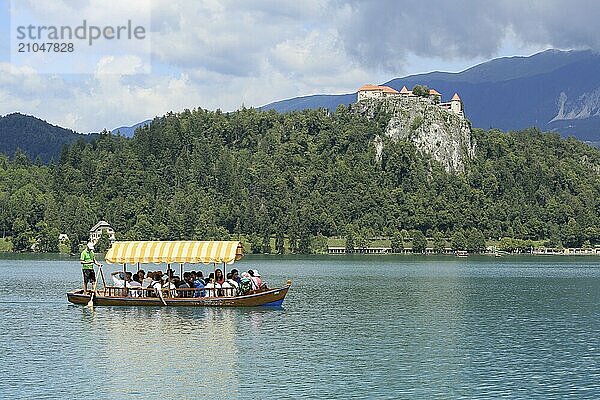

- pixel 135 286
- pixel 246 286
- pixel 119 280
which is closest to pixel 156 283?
pixel 135 286

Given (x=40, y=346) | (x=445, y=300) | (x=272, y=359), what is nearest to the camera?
(x=272, y=359)

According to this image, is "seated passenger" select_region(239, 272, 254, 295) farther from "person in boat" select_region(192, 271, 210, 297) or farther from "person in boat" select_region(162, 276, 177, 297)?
"person in boat" select_region(162, 276, 177, 297)

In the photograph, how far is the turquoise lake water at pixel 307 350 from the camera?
45469 mm

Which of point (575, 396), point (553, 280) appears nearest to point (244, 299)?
point (575, 396)

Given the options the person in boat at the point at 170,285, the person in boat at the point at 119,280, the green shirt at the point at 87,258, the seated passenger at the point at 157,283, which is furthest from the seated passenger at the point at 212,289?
the green shirt at the point at 87,258

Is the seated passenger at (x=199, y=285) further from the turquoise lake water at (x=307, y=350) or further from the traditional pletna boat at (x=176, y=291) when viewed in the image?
the turquoise lake water at (x=307, y=350)

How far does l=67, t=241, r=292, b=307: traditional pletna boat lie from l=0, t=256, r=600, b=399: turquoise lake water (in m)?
1.04

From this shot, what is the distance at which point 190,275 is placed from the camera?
8062 cm

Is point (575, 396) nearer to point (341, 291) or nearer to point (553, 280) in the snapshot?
point (341, 291)

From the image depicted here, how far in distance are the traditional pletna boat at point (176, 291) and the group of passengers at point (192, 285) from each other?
8cm

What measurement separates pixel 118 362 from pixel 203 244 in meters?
28.8

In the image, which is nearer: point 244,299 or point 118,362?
point 118,362

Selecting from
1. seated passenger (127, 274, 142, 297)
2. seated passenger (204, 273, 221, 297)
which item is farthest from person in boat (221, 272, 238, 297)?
seated passenger (127, 274, 142, 297)

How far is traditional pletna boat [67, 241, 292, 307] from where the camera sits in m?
77.9
